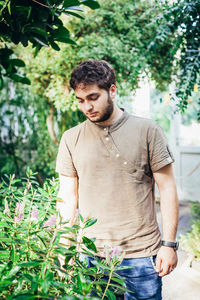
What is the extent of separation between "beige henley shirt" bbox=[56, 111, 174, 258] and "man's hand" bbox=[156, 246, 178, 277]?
0.04m

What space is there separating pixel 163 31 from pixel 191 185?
3.98 meters

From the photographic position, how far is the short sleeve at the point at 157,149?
1.44 m

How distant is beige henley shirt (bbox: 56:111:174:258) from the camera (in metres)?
1.45

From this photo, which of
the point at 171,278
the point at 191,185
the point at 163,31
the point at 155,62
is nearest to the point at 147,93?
the point at 155,62

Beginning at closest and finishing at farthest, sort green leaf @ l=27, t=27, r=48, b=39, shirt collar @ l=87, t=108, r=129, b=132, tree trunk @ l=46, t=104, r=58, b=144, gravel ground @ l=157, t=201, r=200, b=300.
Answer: green leaf @ l=27, t=27, r=48, b=39
shirt collar @ l=87, t=108, r=129, b=132
gravel ground @ l=157, t=201, r=200, b=300
tree trunk @ l=46, t=104, r=58, b=144

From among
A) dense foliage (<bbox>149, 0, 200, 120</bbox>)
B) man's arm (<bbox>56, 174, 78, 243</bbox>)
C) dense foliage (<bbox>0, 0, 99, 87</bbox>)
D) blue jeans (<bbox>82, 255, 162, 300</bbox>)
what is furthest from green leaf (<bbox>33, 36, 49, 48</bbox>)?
→ dense foliage (<bbox>149, 0, 200, 120</bbox>)

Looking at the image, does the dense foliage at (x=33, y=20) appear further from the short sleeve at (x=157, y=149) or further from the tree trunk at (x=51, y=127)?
the tree trunk at (x=51, y=127)

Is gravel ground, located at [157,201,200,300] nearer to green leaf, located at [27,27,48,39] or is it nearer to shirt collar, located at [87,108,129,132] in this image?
shirt collar, located at [87,108,129,132]

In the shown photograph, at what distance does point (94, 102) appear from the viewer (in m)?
1.45

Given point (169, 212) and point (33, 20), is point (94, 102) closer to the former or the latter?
point (33, 20)

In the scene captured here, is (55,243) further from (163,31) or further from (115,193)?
(163,31)

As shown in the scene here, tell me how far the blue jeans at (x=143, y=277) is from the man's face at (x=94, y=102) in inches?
28.8

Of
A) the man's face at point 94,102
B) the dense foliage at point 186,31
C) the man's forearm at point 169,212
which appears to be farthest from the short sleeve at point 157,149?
the dense foliage at point 186,31

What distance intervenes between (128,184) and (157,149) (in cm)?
23
